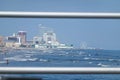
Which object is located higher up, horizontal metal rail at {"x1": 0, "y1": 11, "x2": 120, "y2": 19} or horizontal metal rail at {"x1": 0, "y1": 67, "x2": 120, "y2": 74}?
horizontal metal rail at {"x1": 0, "y1": 11, "x2": 120, "y2": 19}

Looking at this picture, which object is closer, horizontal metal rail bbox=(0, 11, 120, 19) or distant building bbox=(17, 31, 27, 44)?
horizontal metal rail bbox=(0, 11, 120, 19)

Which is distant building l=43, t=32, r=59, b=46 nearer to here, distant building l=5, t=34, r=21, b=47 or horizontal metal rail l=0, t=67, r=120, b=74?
distant building l=5, t=34, r=21, b=47

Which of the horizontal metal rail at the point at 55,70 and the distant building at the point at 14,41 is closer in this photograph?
the horizontal metal rail at the point at 55,70

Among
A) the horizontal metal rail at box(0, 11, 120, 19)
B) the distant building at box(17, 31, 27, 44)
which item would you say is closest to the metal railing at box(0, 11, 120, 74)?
the horizontal metal rail at box(0, 11, 120, 19)

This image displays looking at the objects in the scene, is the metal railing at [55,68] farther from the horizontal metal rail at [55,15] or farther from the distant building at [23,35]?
the distant building at [23,35]

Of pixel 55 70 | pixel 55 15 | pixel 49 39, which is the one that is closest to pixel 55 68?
pixel 55 70

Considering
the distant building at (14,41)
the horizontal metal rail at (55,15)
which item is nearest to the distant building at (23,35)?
the distant building at (14,41)

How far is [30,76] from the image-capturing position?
4.06ft

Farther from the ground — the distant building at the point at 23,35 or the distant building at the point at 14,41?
the distant building at the point at 23,35

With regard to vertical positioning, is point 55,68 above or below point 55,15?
below

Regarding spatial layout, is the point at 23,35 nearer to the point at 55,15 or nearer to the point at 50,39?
the point at 50,39

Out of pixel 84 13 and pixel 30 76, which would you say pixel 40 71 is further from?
pixel 84 13

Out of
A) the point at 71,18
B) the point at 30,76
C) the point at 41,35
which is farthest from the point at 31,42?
the point at 71,18

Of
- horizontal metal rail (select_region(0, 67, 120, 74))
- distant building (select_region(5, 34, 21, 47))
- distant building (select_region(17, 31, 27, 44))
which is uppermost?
distant building (select_region(17, 31, 27, 44))
